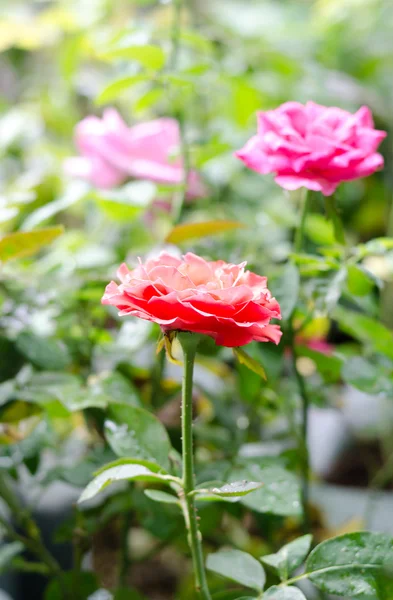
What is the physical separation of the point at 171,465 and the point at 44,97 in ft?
2.65

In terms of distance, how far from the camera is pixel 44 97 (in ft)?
3.43

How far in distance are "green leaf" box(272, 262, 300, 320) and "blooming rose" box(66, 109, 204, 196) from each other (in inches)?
9.1

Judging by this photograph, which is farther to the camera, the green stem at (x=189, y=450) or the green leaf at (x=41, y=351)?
the green leaf at (x=41, y=351)

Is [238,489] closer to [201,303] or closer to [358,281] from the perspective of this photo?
[201,303]

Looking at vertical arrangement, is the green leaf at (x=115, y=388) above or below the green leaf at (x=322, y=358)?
below

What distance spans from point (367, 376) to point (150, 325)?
0.19 meters

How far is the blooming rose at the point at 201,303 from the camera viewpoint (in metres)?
0.31

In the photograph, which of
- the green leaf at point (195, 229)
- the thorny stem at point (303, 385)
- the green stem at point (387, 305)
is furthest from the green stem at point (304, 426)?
the green stem at point (387, 305)

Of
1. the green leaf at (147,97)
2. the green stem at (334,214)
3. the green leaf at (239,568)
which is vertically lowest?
the green leaf at (239,568)

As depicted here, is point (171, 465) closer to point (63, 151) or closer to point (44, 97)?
point (63, 151)

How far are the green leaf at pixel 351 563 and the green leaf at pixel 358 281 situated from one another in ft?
0.65

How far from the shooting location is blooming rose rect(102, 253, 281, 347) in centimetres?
31

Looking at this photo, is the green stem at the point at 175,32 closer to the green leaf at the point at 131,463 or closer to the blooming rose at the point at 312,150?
the blooming rose at the point at 312,150

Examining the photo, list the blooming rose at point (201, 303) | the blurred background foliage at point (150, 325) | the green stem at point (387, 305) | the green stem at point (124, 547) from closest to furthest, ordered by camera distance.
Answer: the blooming rose at point (201, 303) < the blurred background foliage at point (150, 325) < the green stem at point (124, 547) < the green stem at point (387, 305)
